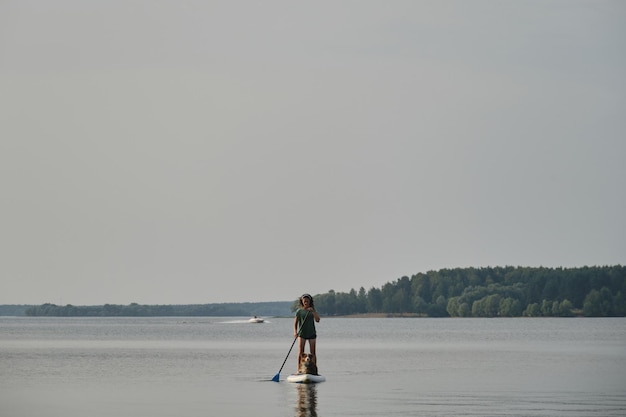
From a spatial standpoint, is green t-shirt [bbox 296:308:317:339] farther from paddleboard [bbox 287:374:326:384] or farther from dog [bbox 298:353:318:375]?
paddleboard [bbox 287:374:326:384]

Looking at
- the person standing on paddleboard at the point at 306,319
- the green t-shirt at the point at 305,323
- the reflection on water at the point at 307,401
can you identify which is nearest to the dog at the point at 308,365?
the person standing on paddleboard at the point at 306,319

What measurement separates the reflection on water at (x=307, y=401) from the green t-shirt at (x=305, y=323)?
1.69 meters

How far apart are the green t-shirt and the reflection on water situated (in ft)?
5.53

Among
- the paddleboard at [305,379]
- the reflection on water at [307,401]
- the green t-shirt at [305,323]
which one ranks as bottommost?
the reflection on water at [307,401]

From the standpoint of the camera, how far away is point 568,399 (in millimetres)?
30766

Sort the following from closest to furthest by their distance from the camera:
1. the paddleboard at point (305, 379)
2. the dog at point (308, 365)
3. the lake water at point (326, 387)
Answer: the lake water at point (326, 387) < the paddleboard at point (305, 379) < the dog at point (308, 365)

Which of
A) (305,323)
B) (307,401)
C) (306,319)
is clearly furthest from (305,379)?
(307,401)

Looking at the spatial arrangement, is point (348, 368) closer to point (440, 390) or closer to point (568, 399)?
point (440, 390)

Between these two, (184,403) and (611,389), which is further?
(611,389)

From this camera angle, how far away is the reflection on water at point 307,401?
1071 inches

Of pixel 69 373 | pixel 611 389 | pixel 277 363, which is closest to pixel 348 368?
pixel 277 363

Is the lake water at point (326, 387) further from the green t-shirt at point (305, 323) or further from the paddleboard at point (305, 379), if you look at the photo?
the green t-shirt at point (305, 323)

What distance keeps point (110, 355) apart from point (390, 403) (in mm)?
33161

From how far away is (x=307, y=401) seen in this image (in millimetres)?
30328
